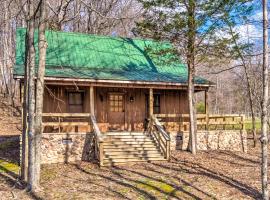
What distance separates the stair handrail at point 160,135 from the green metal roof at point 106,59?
7.25 ft

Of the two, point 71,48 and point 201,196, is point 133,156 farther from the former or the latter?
point 71,48

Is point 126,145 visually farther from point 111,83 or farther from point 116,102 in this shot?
point 116,102

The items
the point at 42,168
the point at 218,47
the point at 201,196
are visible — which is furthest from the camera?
the point at 218,47

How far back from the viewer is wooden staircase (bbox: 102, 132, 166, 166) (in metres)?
14.0

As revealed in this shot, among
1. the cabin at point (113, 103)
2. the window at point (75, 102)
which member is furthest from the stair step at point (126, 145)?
the window at point (75, 102)

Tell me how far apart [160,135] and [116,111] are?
3864mm

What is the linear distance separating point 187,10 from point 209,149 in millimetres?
6975

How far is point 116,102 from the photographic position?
18406mm

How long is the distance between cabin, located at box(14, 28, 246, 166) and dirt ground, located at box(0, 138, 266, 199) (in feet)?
3.28

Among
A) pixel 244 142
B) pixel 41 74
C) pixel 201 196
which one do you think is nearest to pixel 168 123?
pixel 244 142

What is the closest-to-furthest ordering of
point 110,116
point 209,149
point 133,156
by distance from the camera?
point 133,156, point 209,149, point 110,116

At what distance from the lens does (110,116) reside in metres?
18.2

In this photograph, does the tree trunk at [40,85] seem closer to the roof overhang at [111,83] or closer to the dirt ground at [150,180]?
the dirt ground at [150,180]

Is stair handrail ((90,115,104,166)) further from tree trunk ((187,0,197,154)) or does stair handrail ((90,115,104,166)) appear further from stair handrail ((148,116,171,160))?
tree trunk ((187,0,197,154))
